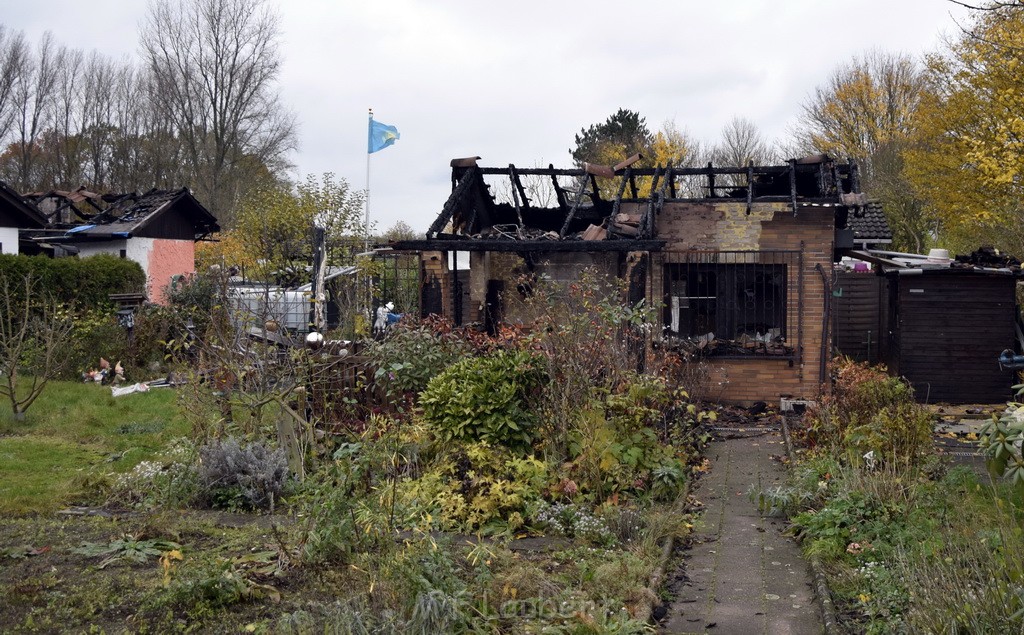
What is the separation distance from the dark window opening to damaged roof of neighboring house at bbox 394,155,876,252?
2.95ft

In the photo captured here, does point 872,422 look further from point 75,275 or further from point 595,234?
point 75,275

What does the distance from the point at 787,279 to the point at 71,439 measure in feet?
33.3

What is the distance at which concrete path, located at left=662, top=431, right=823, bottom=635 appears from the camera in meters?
5.55

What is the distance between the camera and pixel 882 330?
1695 cm

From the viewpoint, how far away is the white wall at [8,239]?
2259 centimetres

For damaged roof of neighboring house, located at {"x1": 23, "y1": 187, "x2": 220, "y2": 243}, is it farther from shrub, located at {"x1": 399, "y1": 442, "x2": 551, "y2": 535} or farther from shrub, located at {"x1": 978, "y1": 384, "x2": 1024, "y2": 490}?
shrub, located at {"x1": 978, "y1": 384, "x2": 1024, "y2": 490}

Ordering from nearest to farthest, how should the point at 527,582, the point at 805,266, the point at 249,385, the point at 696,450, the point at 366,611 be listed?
the point at 366,611, the point at 527,582, the point at 249,385, the point at 696,450, the point at 805,266

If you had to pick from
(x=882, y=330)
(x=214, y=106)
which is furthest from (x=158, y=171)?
(x=882, y=330)

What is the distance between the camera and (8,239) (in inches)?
897

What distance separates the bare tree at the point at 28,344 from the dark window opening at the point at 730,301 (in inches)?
348

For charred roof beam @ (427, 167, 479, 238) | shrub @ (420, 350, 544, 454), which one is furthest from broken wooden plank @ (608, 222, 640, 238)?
shrub @ (420, 350, 544, 454)

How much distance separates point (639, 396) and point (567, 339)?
96 centimetres

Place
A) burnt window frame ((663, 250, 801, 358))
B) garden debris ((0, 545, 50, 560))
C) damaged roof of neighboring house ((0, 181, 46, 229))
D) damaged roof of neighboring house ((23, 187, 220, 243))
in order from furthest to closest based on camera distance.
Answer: damaged roof of neighboring house ((23, 187, 220, 243))
damaged roof of neighboring house ((0, 181, 46, 229))
burnt window frame ((663, 250, 801, 358))
garden debris ((0, 545, 50, 560))

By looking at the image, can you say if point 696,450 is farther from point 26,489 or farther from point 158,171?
point 158,171
